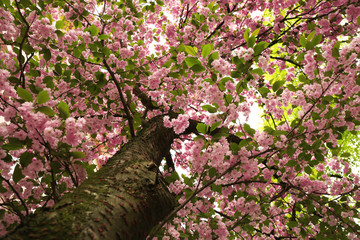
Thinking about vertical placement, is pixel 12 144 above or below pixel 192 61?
above

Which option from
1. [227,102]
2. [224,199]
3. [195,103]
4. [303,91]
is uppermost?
[195,103]

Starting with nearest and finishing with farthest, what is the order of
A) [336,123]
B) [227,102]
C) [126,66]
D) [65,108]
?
[65,108], [227,102], [336,123], [126,66]

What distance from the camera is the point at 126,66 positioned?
352cm

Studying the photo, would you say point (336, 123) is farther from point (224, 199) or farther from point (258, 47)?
point (224, 199)

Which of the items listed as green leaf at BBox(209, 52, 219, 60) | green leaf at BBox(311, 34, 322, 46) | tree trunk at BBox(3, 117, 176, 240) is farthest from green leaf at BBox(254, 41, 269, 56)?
tree trunk at BBox(3, 117, 176, 240)

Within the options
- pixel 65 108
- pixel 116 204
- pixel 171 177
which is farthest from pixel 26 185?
pixel 171 177

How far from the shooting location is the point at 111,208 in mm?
1437

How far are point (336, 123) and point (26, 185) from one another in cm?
348

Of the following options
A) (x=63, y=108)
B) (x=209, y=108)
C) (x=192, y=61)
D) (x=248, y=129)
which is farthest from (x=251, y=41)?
(x=63, y=108)

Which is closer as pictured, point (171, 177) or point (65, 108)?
point (65, 108)

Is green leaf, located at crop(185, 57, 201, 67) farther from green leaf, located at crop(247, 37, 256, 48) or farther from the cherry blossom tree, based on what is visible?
green leaf, located at crop(247, 37, 256, 48)

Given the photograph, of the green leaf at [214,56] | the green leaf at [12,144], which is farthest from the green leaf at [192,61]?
the green leaf at [12,144]

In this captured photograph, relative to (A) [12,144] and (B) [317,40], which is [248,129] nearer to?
(B) [317,40]

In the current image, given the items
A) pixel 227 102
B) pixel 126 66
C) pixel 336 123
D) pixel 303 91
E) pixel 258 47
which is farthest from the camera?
pixel 126 66
